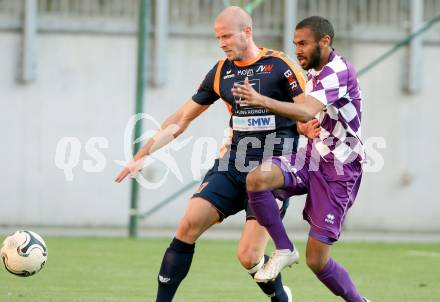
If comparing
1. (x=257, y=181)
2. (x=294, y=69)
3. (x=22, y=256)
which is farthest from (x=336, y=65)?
(x=22, y=256)

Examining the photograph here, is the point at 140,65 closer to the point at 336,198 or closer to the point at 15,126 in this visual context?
the point at 15,126

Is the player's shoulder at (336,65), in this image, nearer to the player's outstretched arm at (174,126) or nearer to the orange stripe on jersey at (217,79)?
the orange stripe on jersey at (217,79)

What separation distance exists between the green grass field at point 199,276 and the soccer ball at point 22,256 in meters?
0.63

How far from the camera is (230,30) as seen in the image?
732 cm

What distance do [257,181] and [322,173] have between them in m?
0.45

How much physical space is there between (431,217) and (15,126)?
7515mm

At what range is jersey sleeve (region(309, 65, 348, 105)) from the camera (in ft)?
22.6

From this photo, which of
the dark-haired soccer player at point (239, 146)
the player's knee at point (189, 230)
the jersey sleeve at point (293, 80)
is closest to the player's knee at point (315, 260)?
the dark-haired soccer player at point (239, 146)

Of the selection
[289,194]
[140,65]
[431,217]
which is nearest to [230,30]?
[289,194]

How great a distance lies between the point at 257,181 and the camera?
7.05 meters

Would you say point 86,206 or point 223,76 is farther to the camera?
point 86,206

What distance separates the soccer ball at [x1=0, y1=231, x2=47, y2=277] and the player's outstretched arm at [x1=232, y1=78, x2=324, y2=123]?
203 centimetres

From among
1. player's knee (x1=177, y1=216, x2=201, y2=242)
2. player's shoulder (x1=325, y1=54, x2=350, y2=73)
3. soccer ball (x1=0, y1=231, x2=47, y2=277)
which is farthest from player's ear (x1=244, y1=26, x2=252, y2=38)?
soccer ball (x1=0, y1=231, x2=47, y2=277)

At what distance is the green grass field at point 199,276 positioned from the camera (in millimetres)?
9016
